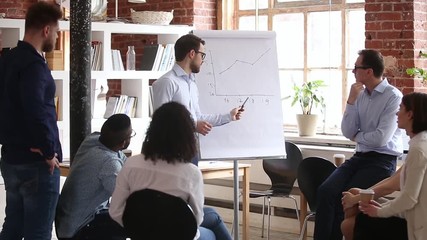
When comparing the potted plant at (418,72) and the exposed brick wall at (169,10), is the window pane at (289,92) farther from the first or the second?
the potted plant at (418,72)

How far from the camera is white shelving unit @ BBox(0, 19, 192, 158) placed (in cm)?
679

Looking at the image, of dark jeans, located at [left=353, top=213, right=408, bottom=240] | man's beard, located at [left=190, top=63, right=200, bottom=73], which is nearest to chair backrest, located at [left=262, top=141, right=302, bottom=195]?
man's beard, located at [left=190, top=63, right=200, bottom=73]

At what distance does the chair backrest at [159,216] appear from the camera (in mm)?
3578

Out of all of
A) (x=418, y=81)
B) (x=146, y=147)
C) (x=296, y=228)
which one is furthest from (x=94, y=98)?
(x=146, y=147)

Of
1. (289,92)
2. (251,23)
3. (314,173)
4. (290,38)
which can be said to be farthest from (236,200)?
(251,23)

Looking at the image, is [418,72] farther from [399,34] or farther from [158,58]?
[158,58]

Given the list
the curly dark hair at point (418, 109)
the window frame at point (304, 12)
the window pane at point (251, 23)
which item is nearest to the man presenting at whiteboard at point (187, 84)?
the curly dark hair at point (418, 109)

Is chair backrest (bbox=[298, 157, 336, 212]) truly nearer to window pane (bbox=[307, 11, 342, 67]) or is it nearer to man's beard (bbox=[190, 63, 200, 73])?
man's beard (bbox=[190, 63, 200, 73])

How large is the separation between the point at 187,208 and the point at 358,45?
4.08m

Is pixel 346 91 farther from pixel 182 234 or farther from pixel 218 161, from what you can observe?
pixel 182 234

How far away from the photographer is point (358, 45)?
725cm

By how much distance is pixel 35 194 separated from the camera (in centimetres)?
411

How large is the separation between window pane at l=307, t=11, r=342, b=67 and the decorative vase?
0.60 m

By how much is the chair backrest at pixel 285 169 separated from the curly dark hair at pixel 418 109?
234cm
